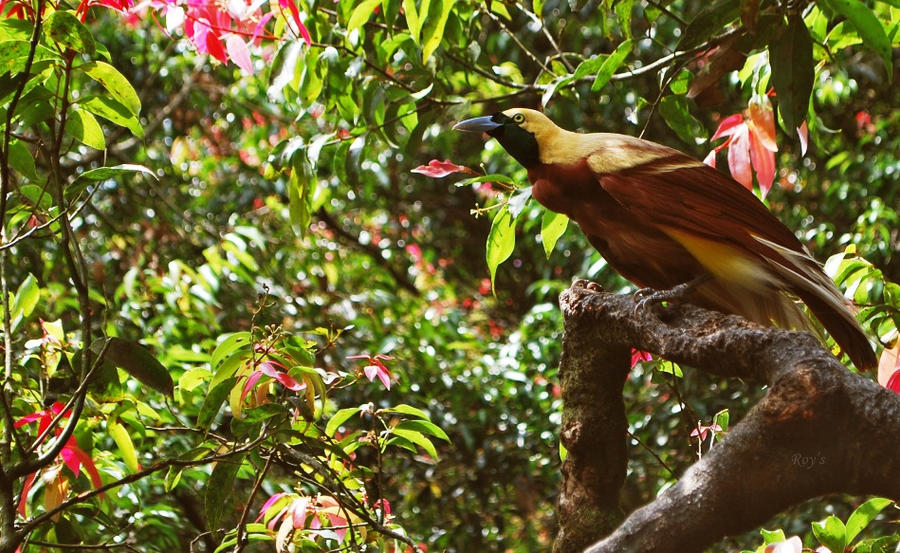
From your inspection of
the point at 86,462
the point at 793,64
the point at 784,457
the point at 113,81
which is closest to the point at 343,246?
the point at 86,462

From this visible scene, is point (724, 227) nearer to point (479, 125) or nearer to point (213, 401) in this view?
point (479, 125)

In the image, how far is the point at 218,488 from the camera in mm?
1713

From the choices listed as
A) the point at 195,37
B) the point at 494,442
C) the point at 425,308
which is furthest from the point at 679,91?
the point at 425,308

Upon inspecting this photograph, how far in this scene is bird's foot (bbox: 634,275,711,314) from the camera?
1.49 meters

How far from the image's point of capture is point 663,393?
3967mm

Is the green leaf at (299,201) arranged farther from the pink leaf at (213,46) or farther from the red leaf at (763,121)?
the red leaf at (763,121)

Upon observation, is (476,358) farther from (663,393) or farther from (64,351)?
(64,351)

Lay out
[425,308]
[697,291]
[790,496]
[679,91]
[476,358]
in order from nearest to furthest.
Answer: [790,496], [697,291], [679,91], [476,358], [425,308]

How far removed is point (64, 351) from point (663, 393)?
2.59 metres

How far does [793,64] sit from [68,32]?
1114mm

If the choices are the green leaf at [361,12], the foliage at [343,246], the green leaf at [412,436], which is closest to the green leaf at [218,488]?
the foliage at [343,246]

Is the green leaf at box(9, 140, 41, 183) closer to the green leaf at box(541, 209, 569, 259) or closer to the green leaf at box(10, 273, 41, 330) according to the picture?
the green leaf at box(10, 273, 41, 330)

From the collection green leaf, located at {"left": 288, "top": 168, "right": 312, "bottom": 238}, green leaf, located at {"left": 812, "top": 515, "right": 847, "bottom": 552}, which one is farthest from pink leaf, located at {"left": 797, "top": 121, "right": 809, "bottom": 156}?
green leaf, located at {"left": 288, "top": 168, "right": 312, "bottom": 238}

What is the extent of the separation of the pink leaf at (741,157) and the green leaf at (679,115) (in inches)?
6.2
